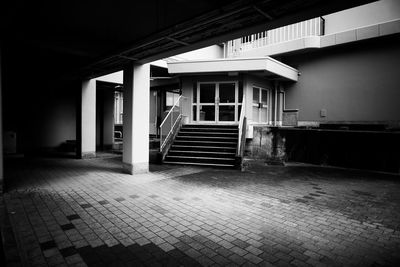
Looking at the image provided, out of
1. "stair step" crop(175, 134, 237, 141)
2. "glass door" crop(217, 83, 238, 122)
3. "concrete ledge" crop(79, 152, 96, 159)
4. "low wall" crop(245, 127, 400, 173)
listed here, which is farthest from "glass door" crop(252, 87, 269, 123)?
"concrete ledge" crop(79, 152, 96, 159)

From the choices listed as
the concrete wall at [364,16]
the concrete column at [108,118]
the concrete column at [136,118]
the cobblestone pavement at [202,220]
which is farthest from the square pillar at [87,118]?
Result: the concrete wall at [364,16]

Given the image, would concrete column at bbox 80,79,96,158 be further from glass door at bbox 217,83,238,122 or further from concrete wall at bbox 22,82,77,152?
glass door at bbox 217,83,238,122

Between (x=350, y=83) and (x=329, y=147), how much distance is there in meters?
4.46

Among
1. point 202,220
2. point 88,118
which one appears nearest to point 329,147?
point 202,220

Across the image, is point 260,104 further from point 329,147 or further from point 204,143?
point 204,143

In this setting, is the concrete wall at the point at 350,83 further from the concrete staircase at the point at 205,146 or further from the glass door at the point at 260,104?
the concrete staircase at the point at 205,146

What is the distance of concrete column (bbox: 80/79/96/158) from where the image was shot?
11.0 meters

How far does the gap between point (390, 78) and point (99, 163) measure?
44.6 feet

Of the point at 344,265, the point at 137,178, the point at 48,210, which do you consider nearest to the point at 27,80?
the point at 137,178

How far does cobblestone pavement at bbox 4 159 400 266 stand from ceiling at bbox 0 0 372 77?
3618 millimetres

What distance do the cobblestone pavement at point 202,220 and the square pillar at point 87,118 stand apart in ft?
12.5

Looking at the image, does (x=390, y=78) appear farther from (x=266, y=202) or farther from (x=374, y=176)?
(x=266, y=202)

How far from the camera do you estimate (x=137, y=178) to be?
7242 mm

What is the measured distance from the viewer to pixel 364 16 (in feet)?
37.8
